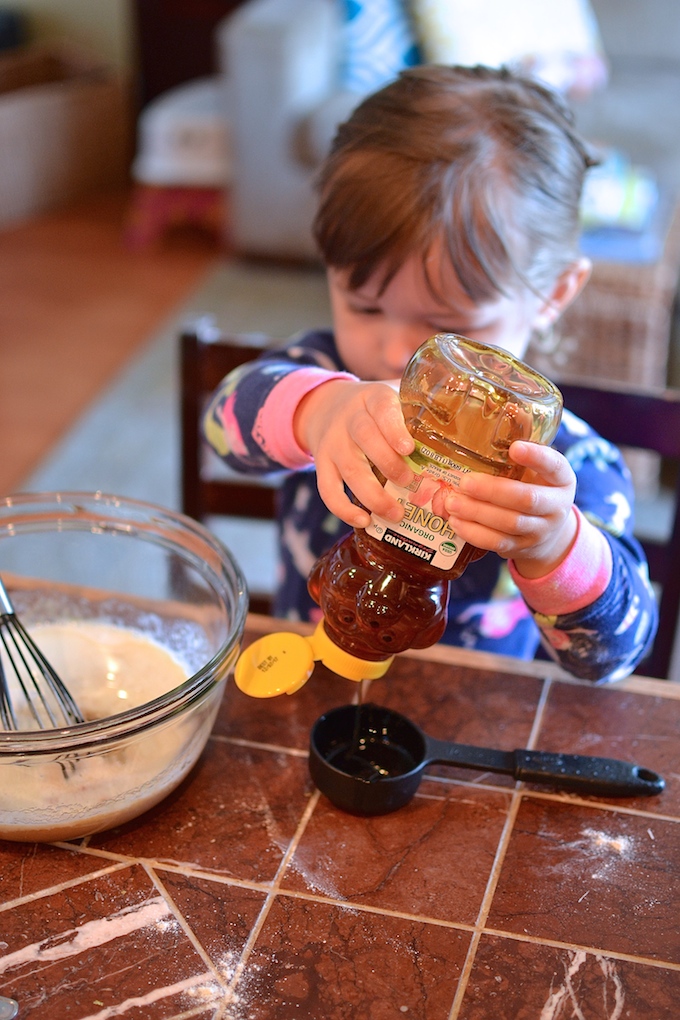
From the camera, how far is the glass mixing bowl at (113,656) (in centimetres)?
67

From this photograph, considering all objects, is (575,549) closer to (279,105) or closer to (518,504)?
(518,504)

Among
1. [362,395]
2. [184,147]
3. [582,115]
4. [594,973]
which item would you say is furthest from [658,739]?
[184,147]

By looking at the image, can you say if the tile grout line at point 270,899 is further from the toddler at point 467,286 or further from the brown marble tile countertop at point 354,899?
the toddler at point 467,286

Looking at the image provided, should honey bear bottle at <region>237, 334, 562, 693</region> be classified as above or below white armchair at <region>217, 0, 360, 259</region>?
above

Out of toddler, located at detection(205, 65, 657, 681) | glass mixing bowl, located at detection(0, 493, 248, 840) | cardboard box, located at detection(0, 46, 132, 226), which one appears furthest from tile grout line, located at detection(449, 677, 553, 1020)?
cardboard box, located at detection(0, 46, 132, 226)

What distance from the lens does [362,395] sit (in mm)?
699

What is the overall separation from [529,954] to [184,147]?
11.4ft

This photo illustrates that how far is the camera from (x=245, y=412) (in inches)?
37.0

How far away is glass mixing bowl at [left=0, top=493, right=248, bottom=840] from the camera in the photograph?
2.19ft

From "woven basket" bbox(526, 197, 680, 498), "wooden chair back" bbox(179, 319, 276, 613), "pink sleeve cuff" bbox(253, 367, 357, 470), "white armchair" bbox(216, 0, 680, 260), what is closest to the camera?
"pink sleeve cuff" bbox(253, 367, 357, 470)

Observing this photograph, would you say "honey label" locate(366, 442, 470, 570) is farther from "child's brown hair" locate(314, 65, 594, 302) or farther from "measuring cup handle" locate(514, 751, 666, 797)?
"child's brown hair" locate(314, 65, 594, 302)

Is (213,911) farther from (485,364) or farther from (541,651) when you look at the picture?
(541,651)

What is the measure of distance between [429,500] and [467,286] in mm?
384

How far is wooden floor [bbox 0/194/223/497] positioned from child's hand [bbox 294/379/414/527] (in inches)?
72.8
